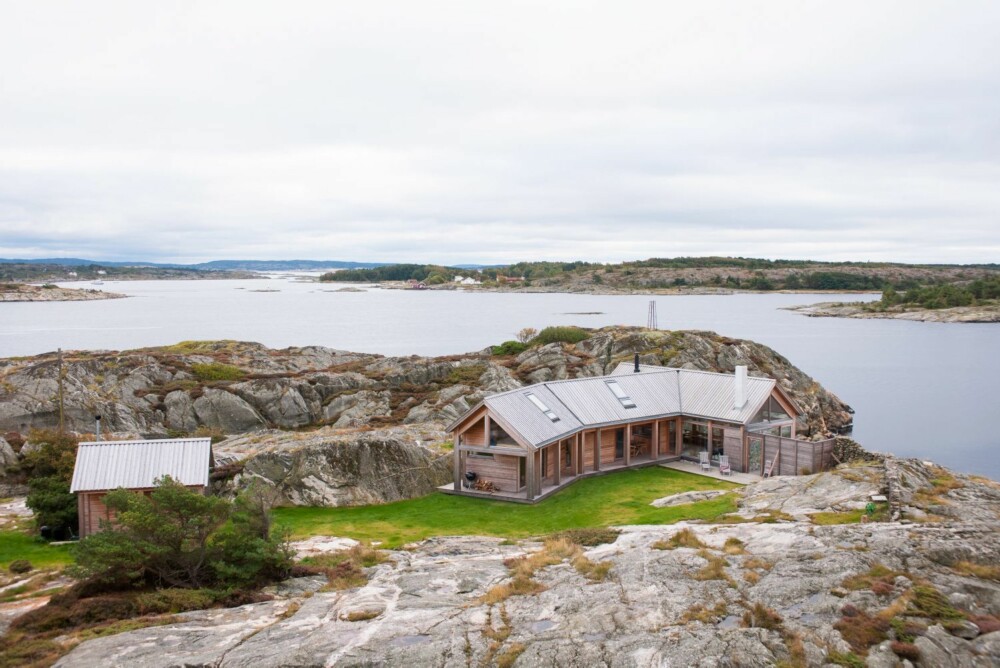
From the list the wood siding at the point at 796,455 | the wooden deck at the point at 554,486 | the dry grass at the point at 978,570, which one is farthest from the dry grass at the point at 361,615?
the wood siding at the point at 796,455

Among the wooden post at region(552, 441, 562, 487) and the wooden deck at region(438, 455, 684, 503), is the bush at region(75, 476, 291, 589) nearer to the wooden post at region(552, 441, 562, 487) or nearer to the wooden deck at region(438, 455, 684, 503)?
the wooden deck at region(438, 455, 684, 503)

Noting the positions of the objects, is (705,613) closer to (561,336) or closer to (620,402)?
(620,402)

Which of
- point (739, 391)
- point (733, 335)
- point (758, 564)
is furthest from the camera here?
point (733, 335)

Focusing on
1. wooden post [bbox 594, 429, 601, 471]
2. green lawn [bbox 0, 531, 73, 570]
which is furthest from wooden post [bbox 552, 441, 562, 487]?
green lawn [bbox 0, 531, 73, 570]

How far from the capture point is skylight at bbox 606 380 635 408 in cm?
2864

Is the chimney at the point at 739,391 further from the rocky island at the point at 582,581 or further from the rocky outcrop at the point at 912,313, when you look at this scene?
the rocky outcrop at the point at 912,313

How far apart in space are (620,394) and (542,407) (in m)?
4.45

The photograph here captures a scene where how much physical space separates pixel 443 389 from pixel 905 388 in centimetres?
5207

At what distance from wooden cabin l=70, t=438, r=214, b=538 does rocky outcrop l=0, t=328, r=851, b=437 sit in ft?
59.2

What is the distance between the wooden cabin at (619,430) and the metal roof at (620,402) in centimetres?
4

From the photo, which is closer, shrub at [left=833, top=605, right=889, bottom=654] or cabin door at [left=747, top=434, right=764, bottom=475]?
shrub at [left=833, top=605, right=889, bottom=654]

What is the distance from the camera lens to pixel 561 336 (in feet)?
213

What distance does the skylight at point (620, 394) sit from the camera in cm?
2864

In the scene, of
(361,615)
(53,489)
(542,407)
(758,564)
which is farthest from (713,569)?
(53,489)
